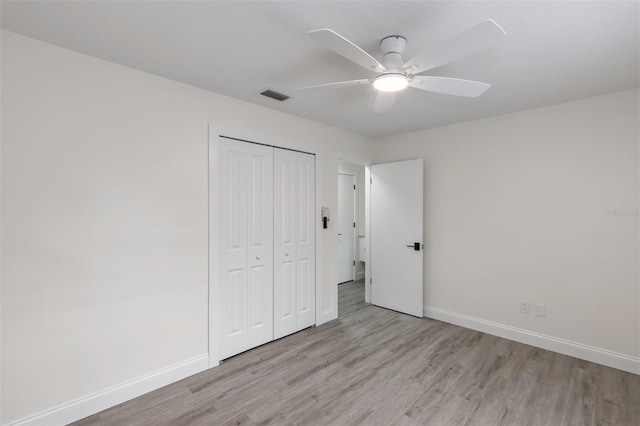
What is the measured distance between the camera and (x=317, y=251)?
3682 millimetres

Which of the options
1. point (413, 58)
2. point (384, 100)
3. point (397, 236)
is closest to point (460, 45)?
point (413, 58)

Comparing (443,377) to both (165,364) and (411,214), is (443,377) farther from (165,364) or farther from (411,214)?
(165,364)

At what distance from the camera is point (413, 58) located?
165cm

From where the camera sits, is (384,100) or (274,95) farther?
(274,95)

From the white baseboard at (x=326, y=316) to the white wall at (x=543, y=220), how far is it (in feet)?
4.26

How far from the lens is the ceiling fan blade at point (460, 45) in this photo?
4.23ft

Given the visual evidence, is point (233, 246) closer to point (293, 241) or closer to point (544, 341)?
point (293, 241)

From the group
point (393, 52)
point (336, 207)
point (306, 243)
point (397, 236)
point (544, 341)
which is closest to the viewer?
point (393, 52)

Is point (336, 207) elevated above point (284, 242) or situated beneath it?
elevated above

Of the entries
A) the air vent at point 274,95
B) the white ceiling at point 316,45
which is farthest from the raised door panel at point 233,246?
the white ceiling at point 316,45

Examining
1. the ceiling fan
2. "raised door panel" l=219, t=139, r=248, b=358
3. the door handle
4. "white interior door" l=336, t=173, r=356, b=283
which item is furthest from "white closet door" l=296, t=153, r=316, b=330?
"white interior door" l=336, t=173, r=356, b=283

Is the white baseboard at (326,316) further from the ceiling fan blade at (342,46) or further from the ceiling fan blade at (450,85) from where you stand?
the ceiling fan blade at (342,46)

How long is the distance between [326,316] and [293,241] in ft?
3.71

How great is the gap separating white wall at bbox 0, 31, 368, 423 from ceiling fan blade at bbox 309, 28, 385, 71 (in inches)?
63.8
